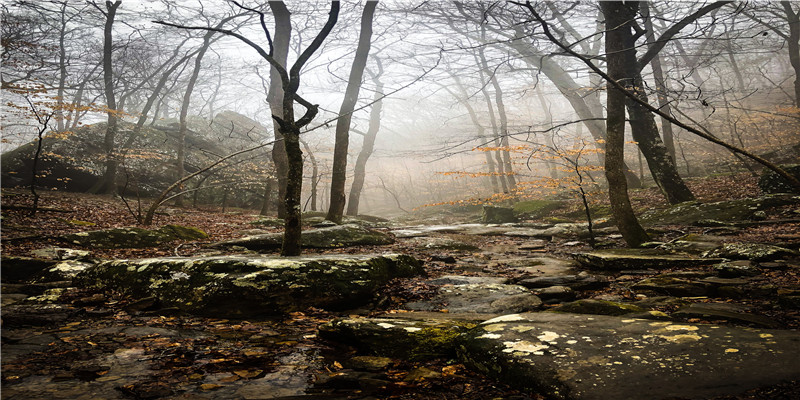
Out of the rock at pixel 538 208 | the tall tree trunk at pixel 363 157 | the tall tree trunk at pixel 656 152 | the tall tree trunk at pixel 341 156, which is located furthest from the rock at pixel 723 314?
the tall tree trunk at pixel 363 157

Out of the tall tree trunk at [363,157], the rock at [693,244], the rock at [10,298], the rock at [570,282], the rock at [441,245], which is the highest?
the tall tree trunk at [363,157]

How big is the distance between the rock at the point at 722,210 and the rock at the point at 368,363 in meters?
8.77

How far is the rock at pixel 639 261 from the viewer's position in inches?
178

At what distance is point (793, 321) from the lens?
2.38 m

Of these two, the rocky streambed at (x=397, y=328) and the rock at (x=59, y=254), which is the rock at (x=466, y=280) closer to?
the rocky streambed at (x=397, y=328)

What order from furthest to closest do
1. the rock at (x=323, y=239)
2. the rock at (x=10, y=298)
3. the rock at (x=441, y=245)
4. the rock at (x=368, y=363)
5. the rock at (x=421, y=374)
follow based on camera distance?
the rock at (x=441, y=245)
the rock at (x=323, y=239)
the rock at (x=10, y=298)
the rock at (x=368, y=363)
the rock at (x=421, y=374)

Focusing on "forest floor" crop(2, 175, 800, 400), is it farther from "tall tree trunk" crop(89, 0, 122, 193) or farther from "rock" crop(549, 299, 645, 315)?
"tall tree trunk" crop(89, 0, 122, 193)

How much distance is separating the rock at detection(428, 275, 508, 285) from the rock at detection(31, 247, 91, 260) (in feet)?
17.7

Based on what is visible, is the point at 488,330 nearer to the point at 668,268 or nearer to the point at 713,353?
the point at 713,353

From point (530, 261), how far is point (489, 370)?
14.9ft

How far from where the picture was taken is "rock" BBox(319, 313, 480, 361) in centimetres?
236

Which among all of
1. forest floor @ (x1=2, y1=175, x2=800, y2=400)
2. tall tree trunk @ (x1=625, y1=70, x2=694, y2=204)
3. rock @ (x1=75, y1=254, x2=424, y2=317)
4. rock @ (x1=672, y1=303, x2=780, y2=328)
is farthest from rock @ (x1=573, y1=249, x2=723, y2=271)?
tall tree trunk @ (x1=625, y1=70, x2=694, y2=204)

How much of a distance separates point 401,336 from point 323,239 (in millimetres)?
5427

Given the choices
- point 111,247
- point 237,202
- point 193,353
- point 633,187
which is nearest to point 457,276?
point 193,353
